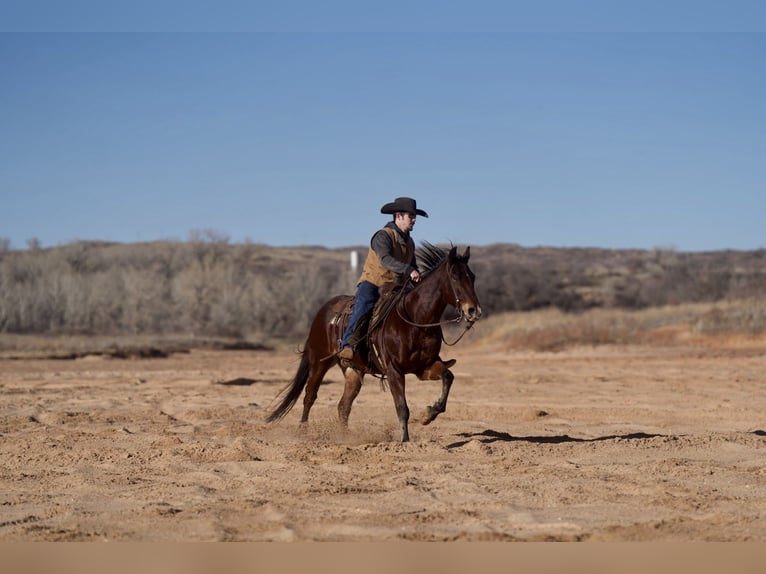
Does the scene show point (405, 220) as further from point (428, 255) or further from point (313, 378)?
point (313, 378)

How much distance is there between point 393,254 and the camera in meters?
12.4

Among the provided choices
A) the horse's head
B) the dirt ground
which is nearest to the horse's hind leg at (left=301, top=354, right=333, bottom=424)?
the dirt ground

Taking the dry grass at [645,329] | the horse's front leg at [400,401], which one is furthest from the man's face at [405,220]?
the dry grass at [645,329]

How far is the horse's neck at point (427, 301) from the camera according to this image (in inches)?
464

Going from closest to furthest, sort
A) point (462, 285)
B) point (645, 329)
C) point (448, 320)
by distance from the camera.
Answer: point (462, 285)
point (448, 320)
point (645, 329)

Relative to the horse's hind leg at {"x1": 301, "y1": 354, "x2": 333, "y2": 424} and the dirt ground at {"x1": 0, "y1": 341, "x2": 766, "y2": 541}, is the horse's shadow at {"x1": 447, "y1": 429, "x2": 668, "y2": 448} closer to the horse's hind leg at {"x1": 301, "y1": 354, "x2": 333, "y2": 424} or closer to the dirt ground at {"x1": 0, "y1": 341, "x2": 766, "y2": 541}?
the dirt ground at {"x1": 0, "y1": 341, "x2": 766, "y2": 541}

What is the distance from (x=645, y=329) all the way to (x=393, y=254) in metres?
24.3

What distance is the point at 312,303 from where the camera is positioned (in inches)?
1908

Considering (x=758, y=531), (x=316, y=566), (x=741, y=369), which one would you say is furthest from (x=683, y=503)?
(x=741, y=369)

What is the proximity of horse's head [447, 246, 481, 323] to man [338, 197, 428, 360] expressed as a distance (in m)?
0.64

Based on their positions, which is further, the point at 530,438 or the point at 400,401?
the point at 530,438

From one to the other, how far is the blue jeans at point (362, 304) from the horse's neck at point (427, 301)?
25.4 inches

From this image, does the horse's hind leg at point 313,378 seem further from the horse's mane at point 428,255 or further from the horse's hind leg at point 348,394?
the horse's mane at point 428,255

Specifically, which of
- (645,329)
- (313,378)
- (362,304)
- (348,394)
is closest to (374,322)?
(362,304)
